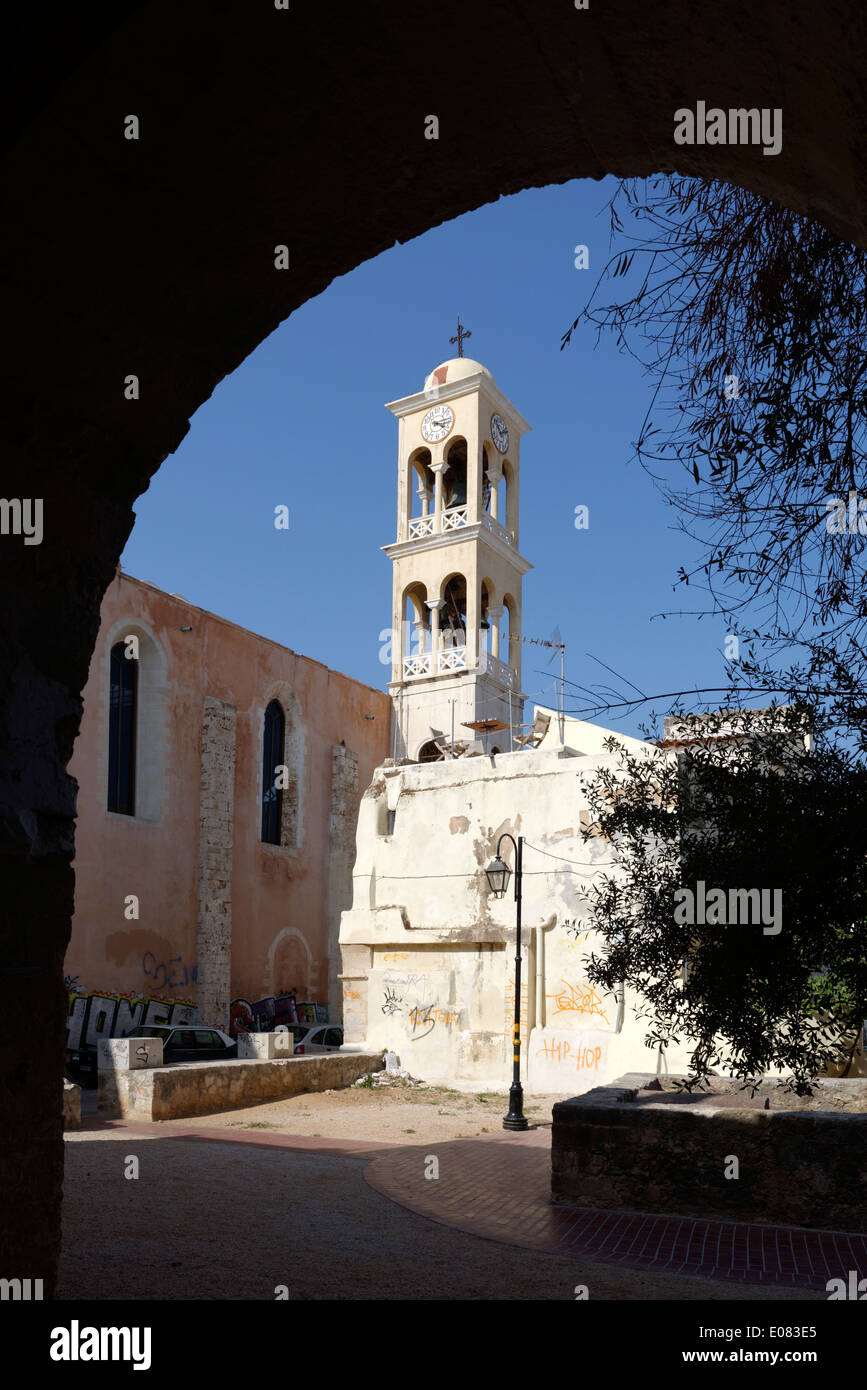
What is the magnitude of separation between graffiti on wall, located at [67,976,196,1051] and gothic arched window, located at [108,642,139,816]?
4288 millimetres

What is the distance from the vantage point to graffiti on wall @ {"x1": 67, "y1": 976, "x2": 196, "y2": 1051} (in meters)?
21.8

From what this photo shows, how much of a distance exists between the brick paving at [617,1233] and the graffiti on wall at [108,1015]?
11415 mm

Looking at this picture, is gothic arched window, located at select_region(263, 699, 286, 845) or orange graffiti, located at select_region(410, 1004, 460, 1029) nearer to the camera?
orange graffiti, located at select_region(410, 1004, 460, 1029)

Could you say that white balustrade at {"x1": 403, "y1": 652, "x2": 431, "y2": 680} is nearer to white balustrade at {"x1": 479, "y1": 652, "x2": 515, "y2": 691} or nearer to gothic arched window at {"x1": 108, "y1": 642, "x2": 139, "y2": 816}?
white balustrade at {"x1": 479, "y1": 652, "x2": 515, "y2": 691}

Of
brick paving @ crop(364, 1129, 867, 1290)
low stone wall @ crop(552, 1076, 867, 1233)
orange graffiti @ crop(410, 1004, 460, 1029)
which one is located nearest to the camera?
brick paving @ crop(364, 1129, 867, 1290)

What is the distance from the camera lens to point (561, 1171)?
10234 millimetres

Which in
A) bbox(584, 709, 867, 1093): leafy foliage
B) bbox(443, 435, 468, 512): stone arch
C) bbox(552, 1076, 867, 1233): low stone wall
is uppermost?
bbox(443, 435, 468, 512): stone arch

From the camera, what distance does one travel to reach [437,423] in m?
36.6

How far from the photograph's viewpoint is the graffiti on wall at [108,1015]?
21828mm

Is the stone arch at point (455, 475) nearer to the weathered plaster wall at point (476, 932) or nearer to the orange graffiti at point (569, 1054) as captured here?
the weathered plaster wall at point (476, 932)

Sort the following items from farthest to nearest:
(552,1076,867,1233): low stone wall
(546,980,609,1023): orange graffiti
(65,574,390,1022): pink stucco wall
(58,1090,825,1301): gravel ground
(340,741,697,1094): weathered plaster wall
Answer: (65,574,390,1022): pink stucco wall
(340,741,697,1094): weathered plaster wall
(546,980,609,1023): orange graffiti
(552,1076,867,1233): low stone wall
(58,1090,825,1301): gravel ground

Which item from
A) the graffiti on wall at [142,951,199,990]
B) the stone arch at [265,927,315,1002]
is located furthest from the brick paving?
the stone arch at [265,927,315,1002]

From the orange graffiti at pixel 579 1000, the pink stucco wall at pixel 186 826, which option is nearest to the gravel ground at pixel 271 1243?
the orange graffiti at pixel 579 1000

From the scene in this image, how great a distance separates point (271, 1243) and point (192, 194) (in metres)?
7.69
